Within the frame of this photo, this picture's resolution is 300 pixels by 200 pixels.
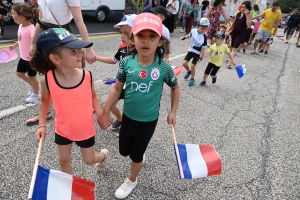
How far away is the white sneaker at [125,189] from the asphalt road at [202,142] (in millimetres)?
55

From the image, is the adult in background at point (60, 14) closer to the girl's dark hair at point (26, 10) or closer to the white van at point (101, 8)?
the girl's dark hair at point (26, 10)

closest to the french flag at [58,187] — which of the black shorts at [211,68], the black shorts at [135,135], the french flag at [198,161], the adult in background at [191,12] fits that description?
the black shorts at [135,135]

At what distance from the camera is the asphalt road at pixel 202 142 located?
7.11 ft

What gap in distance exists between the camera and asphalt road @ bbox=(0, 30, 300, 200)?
2.17 metres

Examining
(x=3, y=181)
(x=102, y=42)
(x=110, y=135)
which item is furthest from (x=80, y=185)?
(x=102, y=42)

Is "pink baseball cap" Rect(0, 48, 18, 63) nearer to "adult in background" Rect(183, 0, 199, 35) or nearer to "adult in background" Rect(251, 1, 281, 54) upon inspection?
"adult in background" Rect(251, 1, 281, 54)

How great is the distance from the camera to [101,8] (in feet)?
34.5

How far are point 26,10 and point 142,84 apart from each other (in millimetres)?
2028

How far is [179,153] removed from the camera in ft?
5.98

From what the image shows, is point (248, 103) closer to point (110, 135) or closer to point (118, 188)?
point (110, 135)

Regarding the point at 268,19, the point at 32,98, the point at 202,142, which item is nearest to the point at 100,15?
the point at 268,19

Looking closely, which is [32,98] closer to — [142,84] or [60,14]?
[60,14]

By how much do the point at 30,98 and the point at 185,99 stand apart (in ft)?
8.25

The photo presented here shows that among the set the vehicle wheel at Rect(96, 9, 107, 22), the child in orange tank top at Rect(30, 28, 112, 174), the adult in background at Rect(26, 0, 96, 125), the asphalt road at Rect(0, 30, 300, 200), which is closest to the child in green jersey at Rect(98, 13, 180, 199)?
the child in orange tank top at Rect(30, 28, 112, 174)
